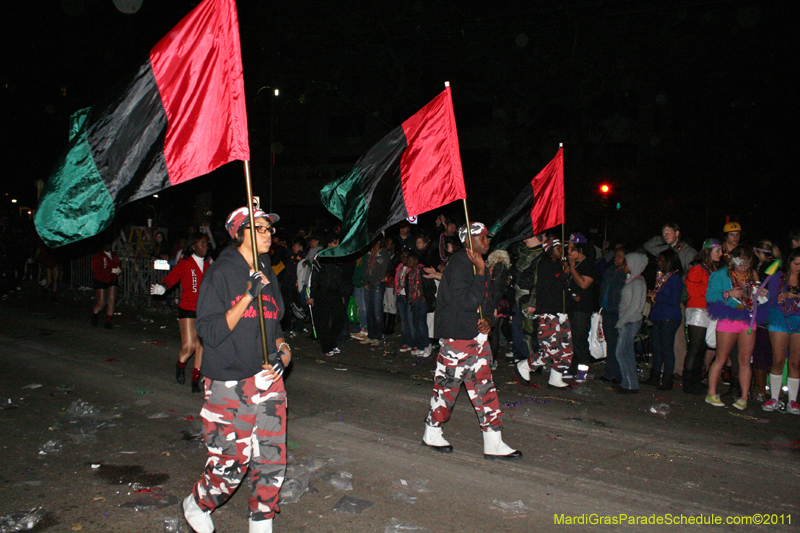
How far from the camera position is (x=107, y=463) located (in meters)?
5.10

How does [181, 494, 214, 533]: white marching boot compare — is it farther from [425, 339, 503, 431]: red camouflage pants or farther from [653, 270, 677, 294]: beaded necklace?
[653, 270, 677, 294]: beaded necklace

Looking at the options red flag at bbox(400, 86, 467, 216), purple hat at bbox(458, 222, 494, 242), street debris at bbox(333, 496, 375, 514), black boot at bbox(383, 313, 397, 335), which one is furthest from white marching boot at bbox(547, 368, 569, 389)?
black boot at bbox(383, 313, 397, 335)

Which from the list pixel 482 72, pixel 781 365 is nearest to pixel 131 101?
pixel 781 365

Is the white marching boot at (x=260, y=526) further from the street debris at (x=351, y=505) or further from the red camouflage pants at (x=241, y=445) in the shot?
the street debris at (x=351, y=505)

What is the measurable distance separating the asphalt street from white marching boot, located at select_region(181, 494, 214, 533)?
0.31 metres

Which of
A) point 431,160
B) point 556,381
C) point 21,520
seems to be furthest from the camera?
point 556,381

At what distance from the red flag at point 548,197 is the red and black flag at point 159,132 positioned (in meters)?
4.72

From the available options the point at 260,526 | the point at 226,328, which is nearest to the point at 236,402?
the point at 226,328

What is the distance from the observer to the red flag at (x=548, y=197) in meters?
7.85

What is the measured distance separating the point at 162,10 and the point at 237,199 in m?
9.02

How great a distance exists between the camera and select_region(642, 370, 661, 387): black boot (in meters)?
8.23

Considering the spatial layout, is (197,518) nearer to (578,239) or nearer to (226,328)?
(226,328)

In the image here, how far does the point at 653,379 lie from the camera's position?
27.2 ft

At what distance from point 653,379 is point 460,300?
4376mm
